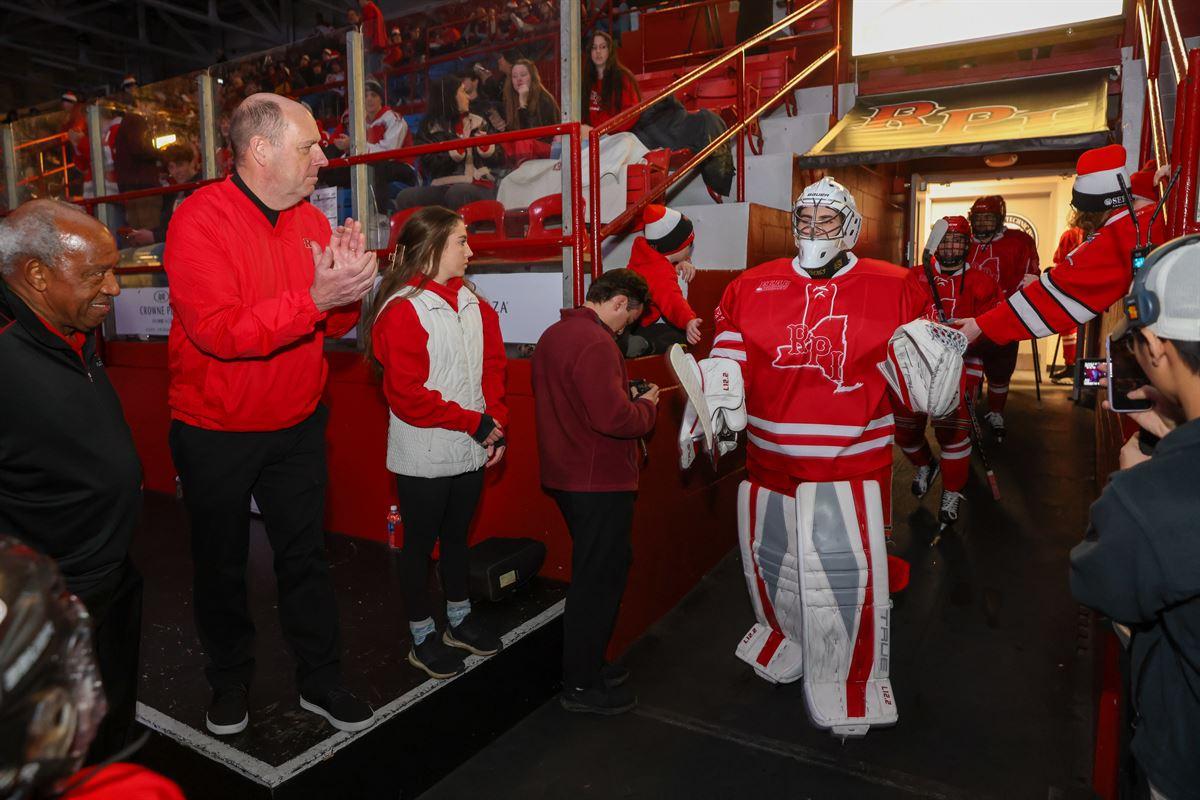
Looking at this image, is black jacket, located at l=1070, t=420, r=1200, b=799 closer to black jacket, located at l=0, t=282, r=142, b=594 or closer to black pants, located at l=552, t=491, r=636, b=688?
black pants, located at l=552, t=491, r=636, b=688

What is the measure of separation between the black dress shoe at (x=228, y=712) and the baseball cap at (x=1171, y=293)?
2.58 metres

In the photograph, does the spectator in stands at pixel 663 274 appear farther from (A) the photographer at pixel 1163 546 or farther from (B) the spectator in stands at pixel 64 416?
(A) the photographer at pixel 1163 546

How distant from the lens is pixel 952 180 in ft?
29.9

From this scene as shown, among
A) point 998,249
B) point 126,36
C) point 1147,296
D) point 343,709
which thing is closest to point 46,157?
point 343,709

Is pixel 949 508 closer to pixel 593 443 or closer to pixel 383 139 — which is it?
pixel 593 443

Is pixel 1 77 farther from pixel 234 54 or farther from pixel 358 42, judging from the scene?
pixel 358 42

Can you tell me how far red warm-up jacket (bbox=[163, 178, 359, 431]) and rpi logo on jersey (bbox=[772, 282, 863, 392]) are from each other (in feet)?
5.76

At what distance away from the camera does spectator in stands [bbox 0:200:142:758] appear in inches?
73.5

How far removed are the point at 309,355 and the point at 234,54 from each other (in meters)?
15.7

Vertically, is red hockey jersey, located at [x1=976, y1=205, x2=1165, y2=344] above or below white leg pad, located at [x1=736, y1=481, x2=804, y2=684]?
above

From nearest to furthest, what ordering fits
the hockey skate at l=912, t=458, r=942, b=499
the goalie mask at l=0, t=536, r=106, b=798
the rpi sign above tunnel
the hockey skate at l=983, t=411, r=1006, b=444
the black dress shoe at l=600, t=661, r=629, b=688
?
the goalie mask at l=0, t=536, r=106, b=798 < the black dress shoe at l=600, t=661, r=629, b=688 < the hockey skate at l=912, t=458, r=942, b=499 < the rpi sign above tunnel < the hockey skate at l=983, t=411, r=1006, b=444

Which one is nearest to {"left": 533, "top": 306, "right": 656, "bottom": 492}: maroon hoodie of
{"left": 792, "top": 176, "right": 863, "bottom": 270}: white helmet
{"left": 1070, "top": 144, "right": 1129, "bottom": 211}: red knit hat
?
{"left": 792, "top": 176, "right": 863, "bottom": 270}: white helmet

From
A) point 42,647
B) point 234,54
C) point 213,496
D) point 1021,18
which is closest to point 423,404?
point 213,496

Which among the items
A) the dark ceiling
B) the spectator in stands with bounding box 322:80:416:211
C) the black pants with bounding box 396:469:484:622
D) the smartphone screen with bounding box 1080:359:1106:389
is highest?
the dark ceiling
